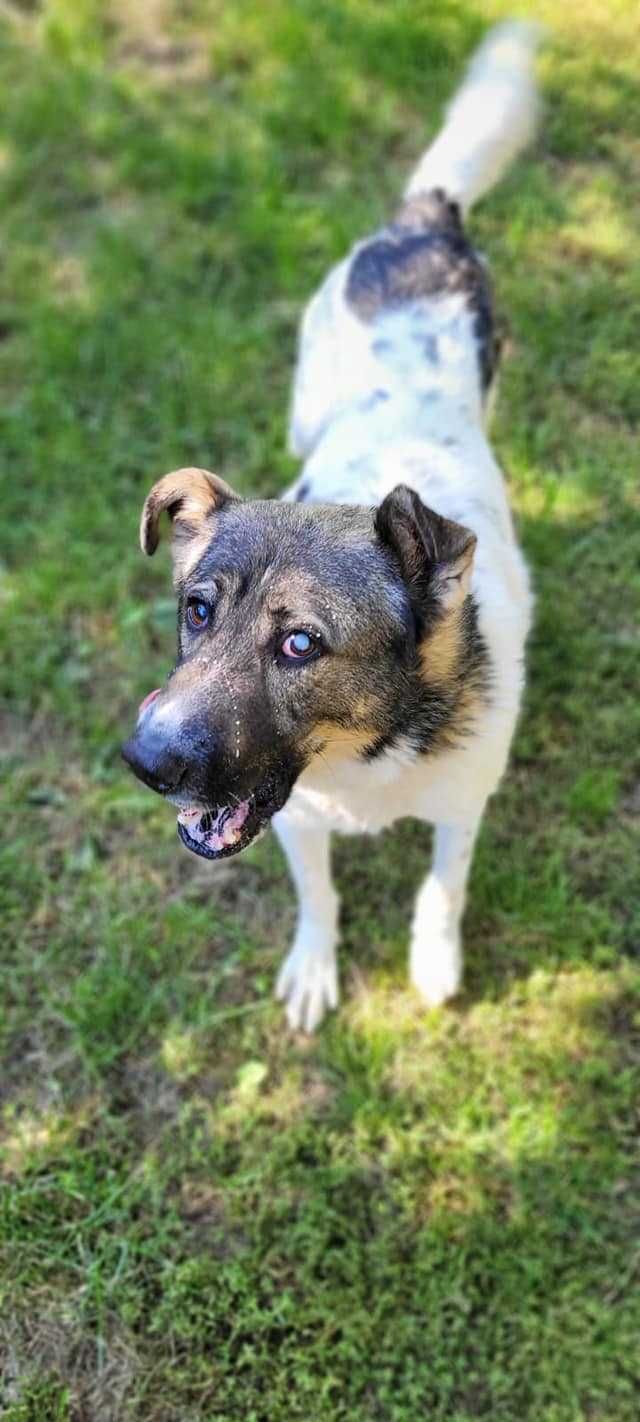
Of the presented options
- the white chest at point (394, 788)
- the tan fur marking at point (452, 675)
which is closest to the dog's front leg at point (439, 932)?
the white chest at point (394, 788)

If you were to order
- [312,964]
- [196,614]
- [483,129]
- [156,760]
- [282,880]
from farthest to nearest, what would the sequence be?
[483,129] → [282,880] → [312,964] → [196,614] → [156,760]

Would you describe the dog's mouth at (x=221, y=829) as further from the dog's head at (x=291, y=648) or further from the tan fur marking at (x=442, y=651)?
the tan fur marking at (x=442, y=651)

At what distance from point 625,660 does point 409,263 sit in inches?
73.7

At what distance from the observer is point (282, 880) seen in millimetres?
4363

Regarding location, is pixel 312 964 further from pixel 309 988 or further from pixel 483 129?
pixel 483 129

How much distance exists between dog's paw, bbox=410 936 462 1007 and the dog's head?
1.31 meters

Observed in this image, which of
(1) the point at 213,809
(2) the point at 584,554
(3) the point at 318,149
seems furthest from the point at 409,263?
(3) the point at 318,149

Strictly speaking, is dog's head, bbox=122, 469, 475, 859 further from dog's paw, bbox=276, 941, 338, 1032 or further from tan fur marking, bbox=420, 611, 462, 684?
dog's paw, bbox=276, 941, 338, 1032

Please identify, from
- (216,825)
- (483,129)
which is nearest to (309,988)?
(216,825)

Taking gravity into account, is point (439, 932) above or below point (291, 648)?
below

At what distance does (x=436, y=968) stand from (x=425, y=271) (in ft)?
8.45

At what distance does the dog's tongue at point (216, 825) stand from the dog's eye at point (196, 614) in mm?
462

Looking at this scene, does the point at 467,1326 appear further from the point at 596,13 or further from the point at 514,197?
the point at 596,13

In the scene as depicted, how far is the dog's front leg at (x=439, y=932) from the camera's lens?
3.73 metres
